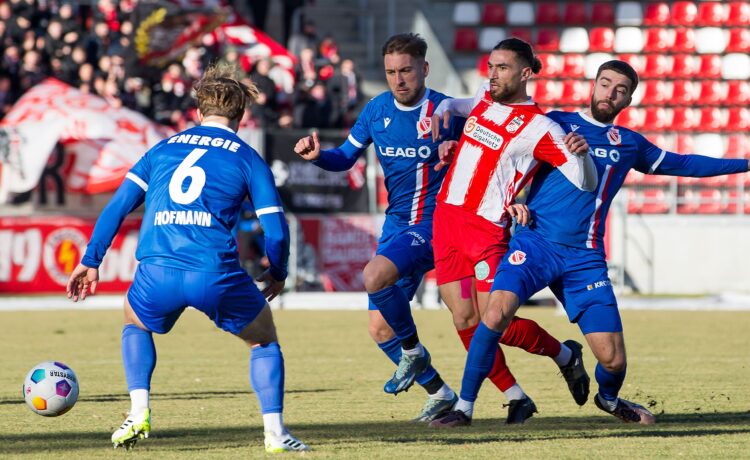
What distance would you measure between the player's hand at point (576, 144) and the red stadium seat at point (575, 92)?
63.7 feet

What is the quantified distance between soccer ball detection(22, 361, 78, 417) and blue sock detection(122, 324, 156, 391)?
1198mm

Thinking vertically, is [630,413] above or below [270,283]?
below

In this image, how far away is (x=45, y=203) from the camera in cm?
2139

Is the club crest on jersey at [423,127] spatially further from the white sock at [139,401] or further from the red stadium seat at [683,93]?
the red stadium seat at [683,93]

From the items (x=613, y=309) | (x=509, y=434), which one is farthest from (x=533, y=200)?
(x=509, y=434)

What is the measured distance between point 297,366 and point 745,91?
1721cm

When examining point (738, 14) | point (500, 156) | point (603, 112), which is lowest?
point (500, 156)

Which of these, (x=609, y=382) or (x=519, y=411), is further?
(x=609, y=382)

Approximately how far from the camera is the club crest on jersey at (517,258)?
752 centimetres

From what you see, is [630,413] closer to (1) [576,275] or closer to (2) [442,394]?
(1) [576,275]

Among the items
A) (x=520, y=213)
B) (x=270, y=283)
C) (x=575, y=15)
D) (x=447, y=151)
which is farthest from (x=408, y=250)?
(x=575, y=15)

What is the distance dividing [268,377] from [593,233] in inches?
94.3

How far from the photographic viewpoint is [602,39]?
27.0 metres

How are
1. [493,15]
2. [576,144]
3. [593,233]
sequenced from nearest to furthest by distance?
[576,144], [593,233], [493,15]
